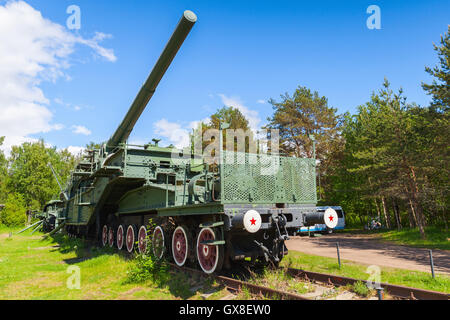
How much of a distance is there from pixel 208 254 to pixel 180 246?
1.30 meters

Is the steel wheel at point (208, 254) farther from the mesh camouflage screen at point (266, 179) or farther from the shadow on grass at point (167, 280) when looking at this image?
the mesh camouflage screen at point (266, 179)

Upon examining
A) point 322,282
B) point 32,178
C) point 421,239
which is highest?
point 32,178

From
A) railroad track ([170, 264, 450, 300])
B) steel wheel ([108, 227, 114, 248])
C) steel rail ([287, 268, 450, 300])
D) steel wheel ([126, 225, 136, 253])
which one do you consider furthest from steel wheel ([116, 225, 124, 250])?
steel rail ([287, 268, 450, 300])

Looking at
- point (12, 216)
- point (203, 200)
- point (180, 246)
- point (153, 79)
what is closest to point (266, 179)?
point (203, 200)

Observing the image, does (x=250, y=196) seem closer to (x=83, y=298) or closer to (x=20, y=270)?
(x=83, y=298)

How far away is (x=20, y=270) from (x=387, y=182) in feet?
61.9

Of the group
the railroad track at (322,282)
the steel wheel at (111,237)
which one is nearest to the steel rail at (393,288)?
the railroad track at (322,282)

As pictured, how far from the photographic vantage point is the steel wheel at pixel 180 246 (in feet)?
25.5

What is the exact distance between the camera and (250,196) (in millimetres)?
6414

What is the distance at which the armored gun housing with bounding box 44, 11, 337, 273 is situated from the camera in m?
6.29

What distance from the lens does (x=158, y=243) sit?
8.90m

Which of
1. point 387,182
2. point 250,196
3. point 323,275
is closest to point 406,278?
point 323,275

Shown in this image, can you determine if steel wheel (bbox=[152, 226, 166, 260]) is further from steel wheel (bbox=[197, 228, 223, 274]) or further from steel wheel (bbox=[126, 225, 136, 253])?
steel wheel (bbox=[126, 225, 136, 253])

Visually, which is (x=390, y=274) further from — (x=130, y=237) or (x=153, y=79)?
(x=130, y=237)
